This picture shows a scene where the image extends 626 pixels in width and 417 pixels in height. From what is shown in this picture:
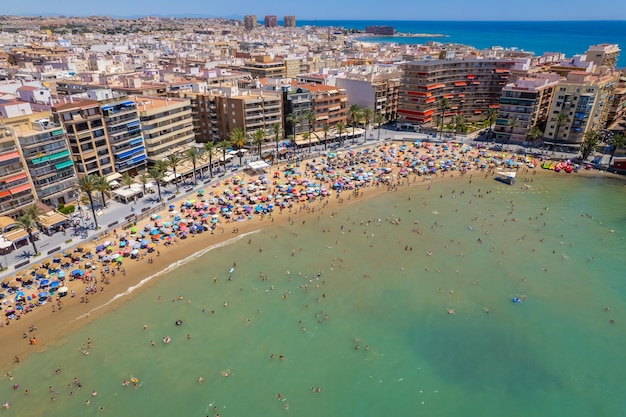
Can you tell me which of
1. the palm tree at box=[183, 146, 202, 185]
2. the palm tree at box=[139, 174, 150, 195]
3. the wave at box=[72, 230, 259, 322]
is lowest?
the wave at box=[72, 230, 259, 322]

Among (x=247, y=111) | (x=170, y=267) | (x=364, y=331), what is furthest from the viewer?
(x=247, y=111)

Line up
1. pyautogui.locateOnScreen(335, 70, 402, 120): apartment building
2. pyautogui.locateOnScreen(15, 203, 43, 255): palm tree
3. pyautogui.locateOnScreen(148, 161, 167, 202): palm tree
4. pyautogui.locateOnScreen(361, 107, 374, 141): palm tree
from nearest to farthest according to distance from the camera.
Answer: pyautogui.locateOnScreen(15, 203, 43, 255): palm tree → pyautogui.locateOnScreen(148, 161, 167, 202): palm tree → pyautogui.locateOnScreen(361, 107, 374, 141): palm tree → pyautogui.locateOnScreen(335, 70, 402, 120): apartment building

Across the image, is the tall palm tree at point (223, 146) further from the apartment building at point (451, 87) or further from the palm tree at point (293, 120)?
the apartment building at point (451, 87)

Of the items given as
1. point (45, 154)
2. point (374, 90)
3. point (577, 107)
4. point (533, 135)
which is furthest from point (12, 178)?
point (577, 107)

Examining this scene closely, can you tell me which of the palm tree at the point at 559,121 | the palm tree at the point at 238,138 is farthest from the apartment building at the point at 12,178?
the palm tree at the point at 559,121

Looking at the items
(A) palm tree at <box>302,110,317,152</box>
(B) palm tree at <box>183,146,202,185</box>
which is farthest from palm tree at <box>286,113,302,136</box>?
(B) palm tree at <box>183,146,202,185</box>

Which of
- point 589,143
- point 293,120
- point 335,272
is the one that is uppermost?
point 293,120

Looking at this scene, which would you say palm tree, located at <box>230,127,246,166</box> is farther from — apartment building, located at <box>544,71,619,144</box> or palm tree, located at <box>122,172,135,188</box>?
apartment building, located at <box>544,71,619,144</box>

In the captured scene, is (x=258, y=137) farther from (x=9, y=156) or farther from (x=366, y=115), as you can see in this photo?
(x=9, y=156)
